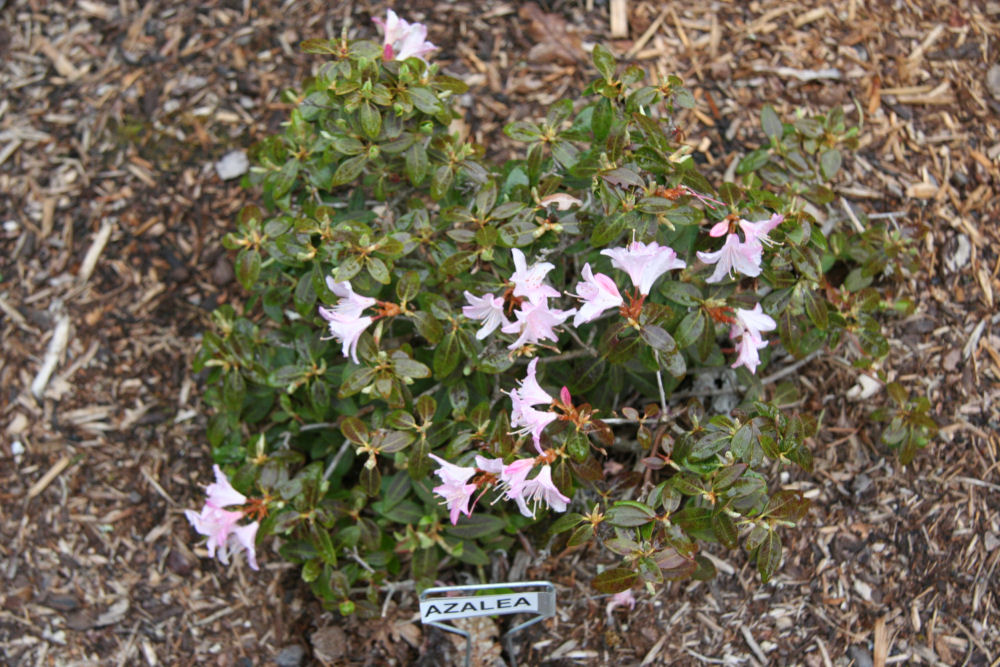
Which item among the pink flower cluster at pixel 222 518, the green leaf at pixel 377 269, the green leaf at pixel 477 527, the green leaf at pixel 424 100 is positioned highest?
the green leaf at pixel 424 100

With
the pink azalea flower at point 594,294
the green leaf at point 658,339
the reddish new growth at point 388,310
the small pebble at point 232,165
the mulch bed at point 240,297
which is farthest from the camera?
the small pebble at point 232,165

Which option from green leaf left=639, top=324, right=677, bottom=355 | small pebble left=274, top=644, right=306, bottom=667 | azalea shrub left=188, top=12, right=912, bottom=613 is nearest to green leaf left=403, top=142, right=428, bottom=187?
azalea shrub left=188, top=12, right=912, bottom=613

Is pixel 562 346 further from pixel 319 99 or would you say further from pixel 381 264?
pixel 319 99

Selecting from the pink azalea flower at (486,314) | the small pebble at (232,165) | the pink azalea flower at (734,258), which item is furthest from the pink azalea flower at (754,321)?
the small pebble at (232,165)

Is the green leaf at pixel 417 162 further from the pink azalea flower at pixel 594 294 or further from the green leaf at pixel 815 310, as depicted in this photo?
the green leaf at pixel 815 310

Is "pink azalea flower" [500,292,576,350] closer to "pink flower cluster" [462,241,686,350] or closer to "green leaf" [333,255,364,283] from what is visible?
"pink flower cluster" [462,241,686,350]

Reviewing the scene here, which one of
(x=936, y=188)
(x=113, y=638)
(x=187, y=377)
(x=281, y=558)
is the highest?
(x=936, y=188)

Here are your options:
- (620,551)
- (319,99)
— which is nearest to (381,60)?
(319,99)

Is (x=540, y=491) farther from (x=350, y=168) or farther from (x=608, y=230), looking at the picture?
(x=350, y=168)
